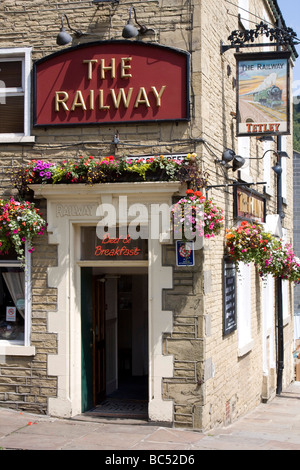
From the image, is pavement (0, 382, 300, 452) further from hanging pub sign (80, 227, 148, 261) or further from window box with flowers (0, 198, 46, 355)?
hanging pub sign (80, 227, 148, 261)

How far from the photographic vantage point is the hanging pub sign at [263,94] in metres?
10.4

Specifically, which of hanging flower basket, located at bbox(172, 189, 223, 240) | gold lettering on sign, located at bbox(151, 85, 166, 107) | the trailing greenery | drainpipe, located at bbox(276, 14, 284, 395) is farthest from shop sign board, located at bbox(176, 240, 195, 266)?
the trailing greenery

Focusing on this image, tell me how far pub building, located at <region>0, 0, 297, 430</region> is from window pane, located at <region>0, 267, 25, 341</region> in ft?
0.06

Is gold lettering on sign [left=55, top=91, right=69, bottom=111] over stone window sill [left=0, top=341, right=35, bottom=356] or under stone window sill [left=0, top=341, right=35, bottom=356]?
over

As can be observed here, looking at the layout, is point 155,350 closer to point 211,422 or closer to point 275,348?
point 211,422

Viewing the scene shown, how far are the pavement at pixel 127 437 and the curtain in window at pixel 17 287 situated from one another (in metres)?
1.56

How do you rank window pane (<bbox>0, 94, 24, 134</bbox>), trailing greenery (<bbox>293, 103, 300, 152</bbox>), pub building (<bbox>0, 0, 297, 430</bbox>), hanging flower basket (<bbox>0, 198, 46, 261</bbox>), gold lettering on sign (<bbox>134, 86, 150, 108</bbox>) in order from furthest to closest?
trailing greenery (<bbox>293, 103, 300, 152</bbox>) → window pane (<bbox>0, 94, 24, 134</bbox>) → gold lettering on sign (<bbox>134, 86, 150, 108</bbox>) → hanging flower basket (<bbox>0, 198, 46, 261</bbox>) → pub building (<bbox>0, 0, 297, 430</bbox>)

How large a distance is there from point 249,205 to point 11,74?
4952 mm

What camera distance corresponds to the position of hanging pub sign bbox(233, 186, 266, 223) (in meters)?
11.6

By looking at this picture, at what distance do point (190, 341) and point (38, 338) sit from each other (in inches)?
89.8

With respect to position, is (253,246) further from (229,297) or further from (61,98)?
(61,98)

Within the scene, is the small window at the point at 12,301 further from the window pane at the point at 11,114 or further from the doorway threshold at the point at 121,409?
the window pane at the point at 11,114

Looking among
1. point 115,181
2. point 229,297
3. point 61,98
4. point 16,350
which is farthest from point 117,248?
point 61,98

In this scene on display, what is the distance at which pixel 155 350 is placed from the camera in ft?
31.4
